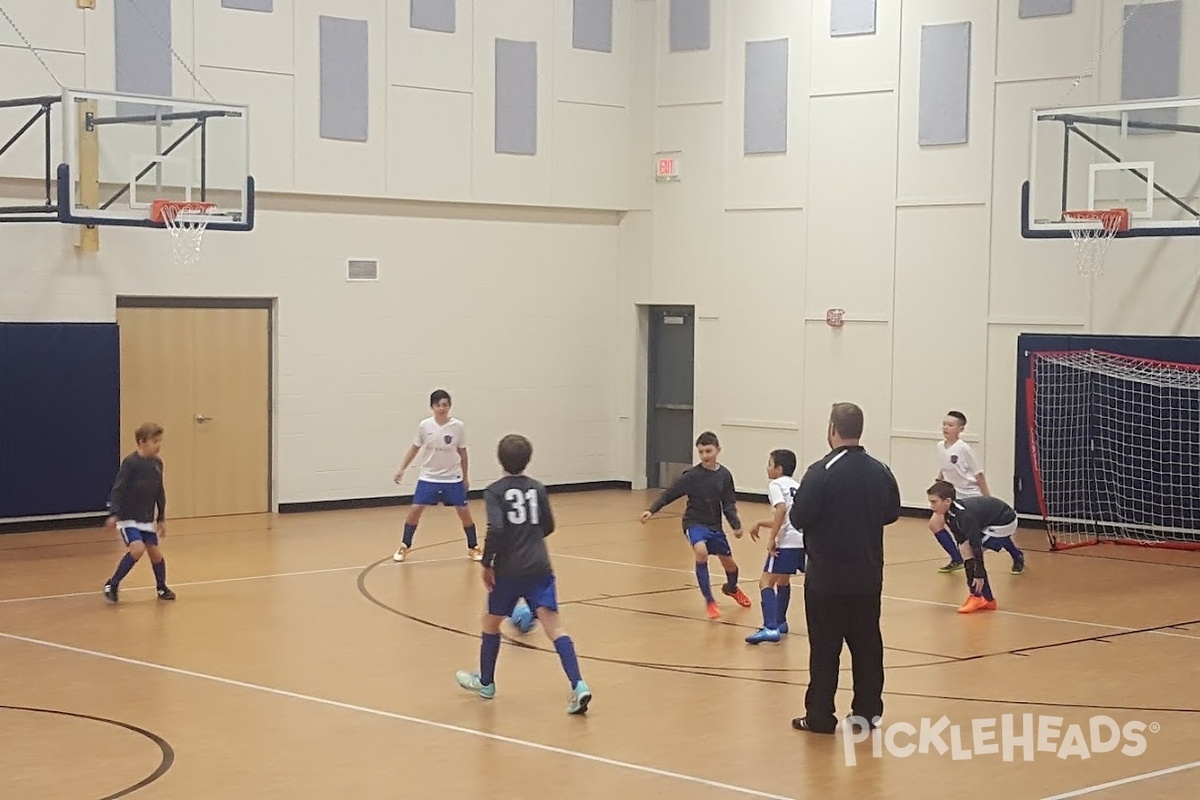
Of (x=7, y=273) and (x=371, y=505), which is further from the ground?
(x=7, y=273)

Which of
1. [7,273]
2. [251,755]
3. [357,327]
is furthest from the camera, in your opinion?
[357,327]

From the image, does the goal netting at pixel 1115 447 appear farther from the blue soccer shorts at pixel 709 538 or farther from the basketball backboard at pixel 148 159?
the basketball backboard at pixel 148 159

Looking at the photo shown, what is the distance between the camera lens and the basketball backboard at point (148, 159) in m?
17.7

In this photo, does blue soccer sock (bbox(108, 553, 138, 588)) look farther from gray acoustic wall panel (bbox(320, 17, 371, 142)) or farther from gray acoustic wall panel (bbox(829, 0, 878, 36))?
gray acoustic wall panel (bbox(829, 0, 878, 36))

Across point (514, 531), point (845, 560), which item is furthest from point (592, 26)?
point (845, 560)

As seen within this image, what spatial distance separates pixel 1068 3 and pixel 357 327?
34.7ft

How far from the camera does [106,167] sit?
18.1 metres

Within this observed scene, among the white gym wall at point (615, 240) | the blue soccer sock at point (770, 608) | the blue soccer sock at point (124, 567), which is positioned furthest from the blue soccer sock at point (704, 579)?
the white gym wall at point (615, 240)

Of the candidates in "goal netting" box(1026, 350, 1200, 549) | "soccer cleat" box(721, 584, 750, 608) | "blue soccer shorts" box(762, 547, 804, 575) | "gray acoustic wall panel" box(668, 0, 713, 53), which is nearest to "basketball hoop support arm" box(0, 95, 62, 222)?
"soccer cleat" box(721, 584, 750, 608)

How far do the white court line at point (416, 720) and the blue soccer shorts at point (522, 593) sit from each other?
2.70 feet

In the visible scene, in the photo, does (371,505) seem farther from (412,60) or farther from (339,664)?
(339,664)

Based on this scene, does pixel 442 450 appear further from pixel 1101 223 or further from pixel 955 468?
pixel 1101 223

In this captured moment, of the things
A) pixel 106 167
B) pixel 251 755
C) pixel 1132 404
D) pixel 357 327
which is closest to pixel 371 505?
pixel 357 327

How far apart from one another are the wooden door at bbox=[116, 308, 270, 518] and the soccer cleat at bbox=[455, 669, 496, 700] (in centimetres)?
1106
